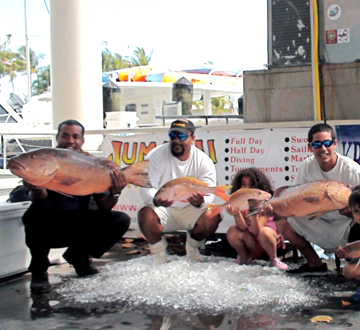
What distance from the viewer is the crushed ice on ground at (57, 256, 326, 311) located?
3674 mm

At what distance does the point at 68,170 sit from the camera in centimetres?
387

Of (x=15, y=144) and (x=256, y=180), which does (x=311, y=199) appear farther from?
(x=15, y=144)

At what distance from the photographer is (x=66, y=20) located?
1001 cm

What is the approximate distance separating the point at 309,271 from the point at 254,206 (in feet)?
2.92

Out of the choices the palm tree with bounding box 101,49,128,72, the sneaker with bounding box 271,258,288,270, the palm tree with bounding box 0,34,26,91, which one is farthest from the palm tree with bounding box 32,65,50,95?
the sneaker with bounding box 271,258,288,270

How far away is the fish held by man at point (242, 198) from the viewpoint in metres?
4.29

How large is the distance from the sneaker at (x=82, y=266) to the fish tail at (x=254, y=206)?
1706mm

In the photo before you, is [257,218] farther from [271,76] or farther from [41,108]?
[41,108]

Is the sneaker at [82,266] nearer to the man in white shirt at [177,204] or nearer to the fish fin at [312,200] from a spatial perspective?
the man in white shirt at [177,204]

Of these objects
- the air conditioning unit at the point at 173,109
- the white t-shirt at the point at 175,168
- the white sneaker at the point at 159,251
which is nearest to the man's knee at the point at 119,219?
the white sneaker at the point at 159,251

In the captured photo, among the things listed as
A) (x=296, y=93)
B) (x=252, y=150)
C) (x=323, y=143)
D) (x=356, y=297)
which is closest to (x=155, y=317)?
(x=356, y=297)

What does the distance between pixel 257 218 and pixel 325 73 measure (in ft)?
8.24

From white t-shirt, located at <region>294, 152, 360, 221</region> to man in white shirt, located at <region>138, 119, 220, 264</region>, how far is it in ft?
3.42

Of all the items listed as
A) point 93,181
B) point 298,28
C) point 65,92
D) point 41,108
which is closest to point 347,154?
point 298,28
